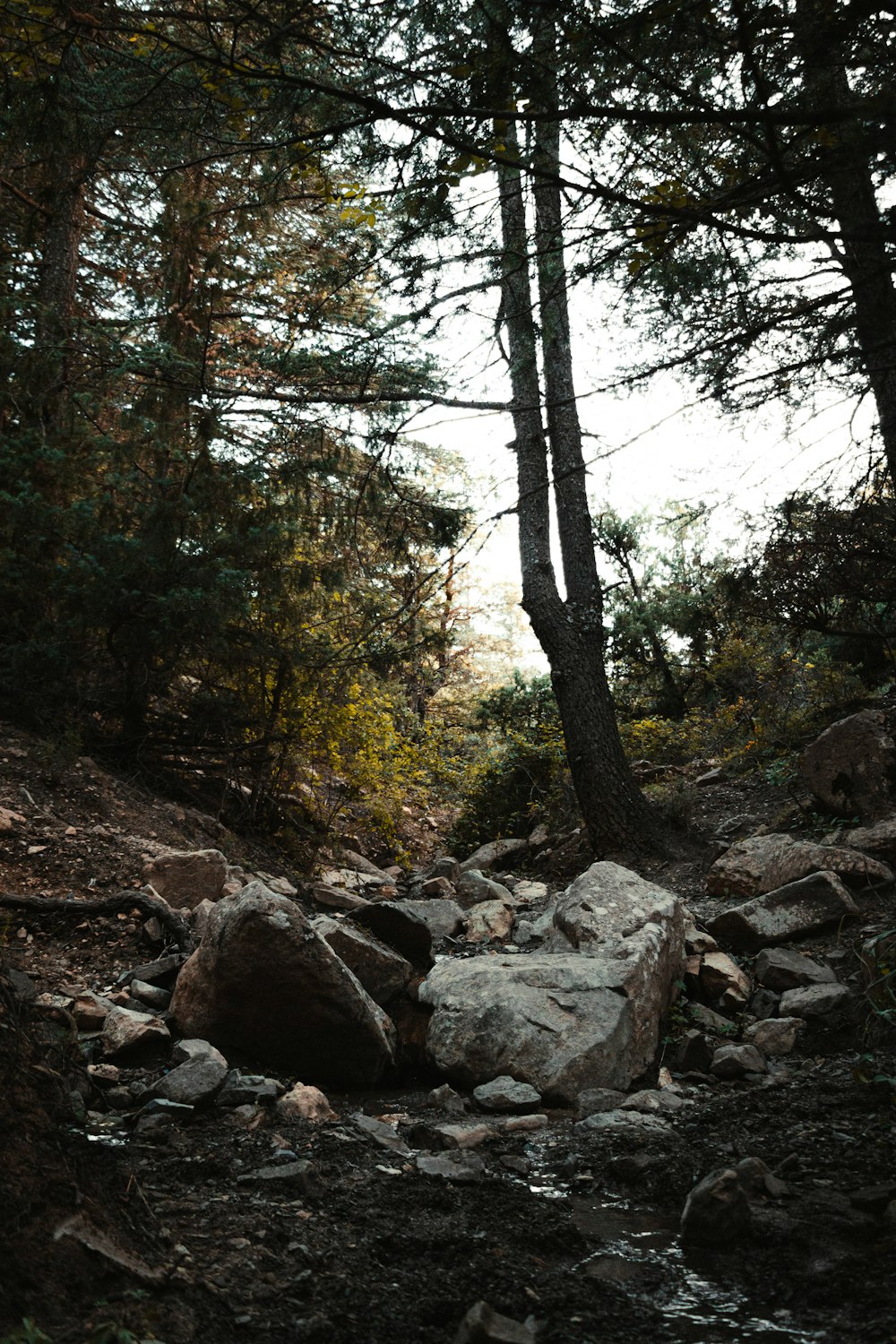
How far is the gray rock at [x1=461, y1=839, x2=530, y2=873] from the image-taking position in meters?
9.96

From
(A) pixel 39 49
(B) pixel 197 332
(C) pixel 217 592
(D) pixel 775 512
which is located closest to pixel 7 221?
(B) pixel 197 332

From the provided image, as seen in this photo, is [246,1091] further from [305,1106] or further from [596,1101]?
[596,1101]

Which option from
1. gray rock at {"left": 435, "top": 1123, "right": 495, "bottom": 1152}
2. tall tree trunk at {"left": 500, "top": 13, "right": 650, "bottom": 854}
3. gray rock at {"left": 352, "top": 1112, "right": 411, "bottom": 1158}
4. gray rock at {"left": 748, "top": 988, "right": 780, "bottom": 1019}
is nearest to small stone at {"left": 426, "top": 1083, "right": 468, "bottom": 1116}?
gray rock at {"left": 435, "top": 1123, "right": 495, "bottom": 1152}

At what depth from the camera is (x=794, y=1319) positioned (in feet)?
6.44

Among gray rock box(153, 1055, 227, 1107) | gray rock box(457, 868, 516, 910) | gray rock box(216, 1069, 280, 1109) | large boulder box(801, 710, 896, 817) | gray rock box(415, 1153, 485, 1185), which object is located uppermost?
large boulder box(801, 710, 896, 817)

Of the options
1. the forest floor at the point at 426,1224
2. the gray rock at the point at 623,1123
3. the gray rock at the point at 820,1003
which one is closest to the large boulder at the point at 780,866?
the gray rock at the point at 820,1003

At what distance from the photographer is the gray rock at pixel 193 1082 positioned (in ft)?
10.7

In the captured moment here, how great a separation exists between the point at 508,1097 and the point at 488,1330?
6.93 ft

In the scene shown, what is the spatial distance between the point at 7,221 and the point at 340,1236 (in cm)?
1035

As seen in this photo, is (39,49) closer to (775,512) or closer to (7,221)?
(7,221)

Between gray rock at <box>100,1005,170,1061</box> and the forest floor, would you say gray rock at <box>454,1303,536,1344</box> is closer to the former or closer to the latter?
the forest floor

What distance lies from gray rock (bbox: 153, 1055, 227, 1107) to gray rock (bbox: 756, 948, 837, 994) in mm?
3234

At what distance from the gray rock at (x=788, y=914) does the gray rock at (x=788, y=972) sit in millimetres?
310

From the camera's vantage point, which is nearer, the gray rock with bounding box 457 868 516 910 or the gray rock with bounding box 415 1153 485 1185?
the gray rock with bounding box 415 1153 485 1185
